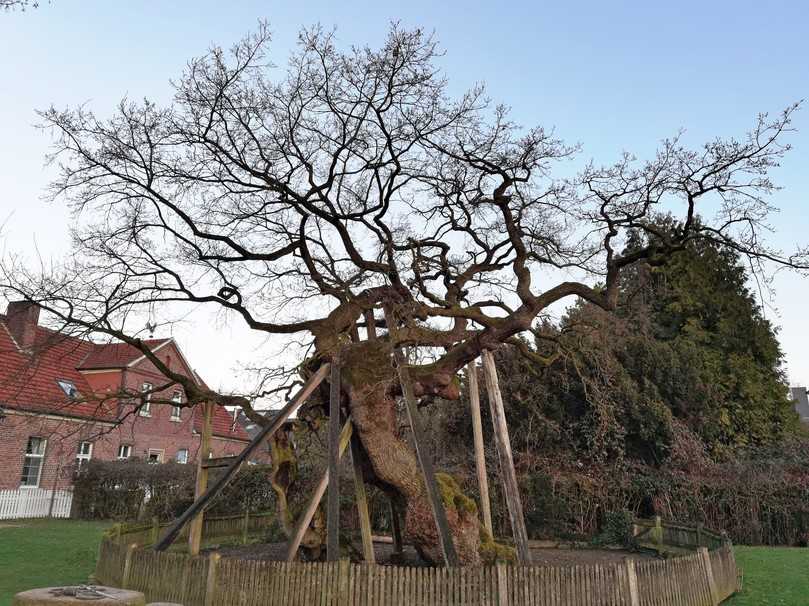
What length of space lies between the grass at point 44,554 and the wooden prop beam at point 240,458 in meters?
2.34

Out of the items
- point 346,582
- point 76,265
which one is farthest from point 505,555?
point 76,265

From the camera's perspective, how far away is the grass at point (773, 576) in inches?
396

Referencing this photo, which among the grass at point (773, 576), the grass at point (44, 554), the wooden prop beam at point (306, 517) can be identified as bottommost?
the grass at point (773, 576)

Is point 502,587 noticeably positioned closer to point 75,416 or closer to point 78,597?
point 78,597

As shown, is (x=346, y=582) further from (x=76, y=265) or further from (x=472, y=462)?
(x=472, y=462)

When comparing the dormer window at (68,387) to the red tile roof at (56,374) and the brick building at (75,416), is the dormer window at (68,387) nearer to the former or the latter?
the brick building at (75,416)

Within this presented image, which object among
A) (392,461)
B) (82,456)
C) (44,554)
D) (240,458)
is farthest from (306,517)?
(82,456)

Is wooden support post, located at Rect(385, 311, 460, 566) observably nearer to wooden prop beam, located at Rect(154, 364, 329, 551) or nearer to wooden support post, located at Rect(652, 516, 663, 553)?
wooden prop beam, located at Rect(154, 364, 329, 551)

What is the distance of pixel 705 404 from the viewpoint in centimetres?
2181

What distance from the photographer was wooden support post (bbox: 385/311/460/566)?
9.27 meters

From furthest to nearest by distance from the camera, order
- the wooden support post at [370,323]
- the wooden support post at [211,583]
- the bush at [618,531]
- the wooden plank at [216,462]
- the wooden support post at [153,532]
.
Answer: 1. the bush at [618,531]
2. the wooden support post at [153,532]
3. the wooden support post at [370,323]
4. the wooden plank at [216,462]
5. the wooden support post at [211,583]

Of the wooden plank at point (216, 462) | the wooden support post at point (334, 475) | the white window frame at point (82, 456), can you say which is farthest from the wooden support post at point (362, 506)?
the white window frame at point (82, 456)

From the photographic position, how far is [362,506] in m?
11.0

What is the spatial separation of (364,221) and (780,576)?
1108 centimetres
